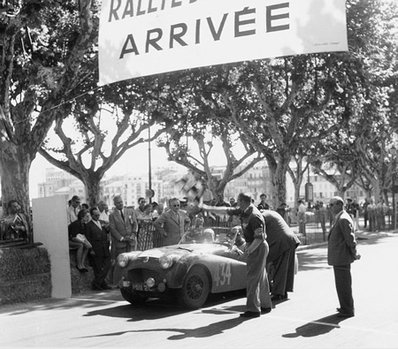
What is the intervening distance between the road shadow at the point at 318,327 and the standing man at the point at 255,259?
37.2 inches

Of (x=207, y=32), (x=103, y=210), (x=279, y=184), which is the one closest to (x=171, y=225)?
(x=103, y=210)

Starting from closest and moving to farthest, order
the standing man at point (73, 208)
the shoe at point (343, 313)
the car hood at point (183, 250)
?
1. the shoe at point (343, 313)
2. the car hood at point (183, 250)
3. the standing man at point (73, 208)

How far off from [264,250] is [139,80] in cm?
1159

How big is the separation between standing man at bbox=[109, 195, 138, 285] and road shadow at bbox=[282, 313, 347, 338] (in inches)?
230

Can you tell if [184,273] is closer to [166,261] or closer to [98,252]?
[166,261]

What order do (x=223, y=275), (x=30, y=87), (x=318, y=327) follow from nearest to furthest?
1. (x=318, y=327)
2. (x=223, y=275)
3. (x=30, y=87)

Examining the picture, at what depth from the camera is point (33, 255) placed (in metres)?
12.0

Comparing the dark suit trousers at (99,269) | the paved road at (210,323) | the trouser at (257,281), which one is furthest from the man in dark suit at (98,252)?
the trouser at (257,281)

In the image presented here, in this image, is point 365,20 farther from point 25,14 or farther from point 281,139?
point 25,14

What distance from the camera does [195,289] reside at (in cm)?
1009

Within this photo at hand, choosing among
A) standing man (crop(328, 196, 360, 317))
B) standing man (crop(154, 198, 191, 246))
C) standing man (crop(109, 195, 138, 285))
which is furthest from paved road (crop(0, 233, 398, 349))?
standing man (crop(154, 198, 191, 246))

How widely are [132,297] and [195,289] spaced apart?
3.80ft

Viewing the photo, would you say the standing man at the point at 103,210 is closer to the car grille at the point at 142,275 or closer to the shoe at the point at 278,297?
the car grille at the point at 142,275

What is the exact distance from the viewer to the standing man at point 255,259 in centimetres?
909
